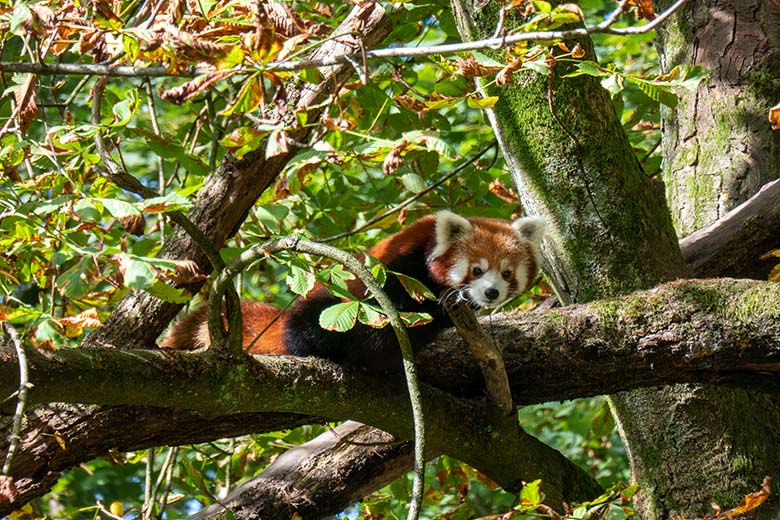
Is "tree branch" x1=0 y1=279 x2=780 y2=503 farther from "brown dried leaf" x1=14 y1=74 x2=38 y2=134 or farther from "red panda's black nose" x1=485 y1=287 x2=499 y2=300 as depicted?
"brown dried leaf" x1=14 y1=74 x2=38 y2=134

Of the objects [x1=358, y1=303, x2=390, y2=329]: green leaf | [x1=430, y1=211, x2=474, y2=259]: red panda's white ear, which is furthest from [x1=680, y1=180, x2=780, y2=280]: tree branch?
[x1=358, y1=303, x2=390, y2=329]: green leaf

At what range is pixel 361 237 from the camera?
16.2 ft

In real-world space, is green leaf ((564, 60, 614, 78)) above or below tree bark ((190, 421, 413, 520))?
above

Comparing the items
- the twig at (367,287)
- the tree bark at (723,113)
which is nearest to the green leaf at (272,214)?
the twig at (367,287)

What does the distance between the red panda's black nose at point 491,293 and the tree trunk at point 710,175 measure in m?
0.69

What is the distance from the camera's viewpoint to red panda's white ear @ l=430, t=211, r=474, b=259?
3.88 metres

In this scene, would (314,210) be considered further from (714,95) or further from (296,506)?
(714,95)

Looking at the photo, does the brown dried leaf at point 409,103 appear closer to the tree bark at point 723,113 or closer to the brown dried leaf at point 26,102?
the brown dried leaf at point 26,102

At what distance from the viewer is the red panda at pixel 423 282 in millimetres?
3463

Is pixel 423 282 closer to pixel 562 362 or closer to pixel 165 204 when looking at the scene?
pixel 562 362

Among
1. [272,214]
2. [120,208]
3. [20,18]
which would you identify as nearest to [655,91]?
[272,214]

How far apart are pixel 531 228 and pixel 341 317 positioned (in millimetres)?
1711

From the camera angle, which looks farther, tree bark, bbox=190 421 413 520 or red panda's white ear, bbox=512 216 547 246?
red panda's white ear, bbox=512 216 547 246

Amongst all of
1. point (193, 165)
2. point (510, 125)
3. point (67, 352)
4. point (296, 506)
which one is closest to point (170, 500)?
point (296, 506)
